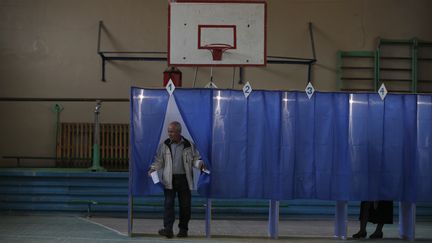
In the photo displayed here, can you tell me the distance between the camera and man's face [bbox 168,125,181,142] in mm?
7973

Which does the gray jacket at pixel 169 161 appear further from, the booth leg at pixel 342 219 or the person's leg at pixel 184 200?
the booth leg at pixel 342 219

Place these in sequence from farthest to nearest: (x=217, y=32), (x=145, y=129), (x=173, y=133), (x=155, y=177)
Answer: (x=217, y=32), (x=145, y=129), (x=173, y=133), (x=155, y=177)

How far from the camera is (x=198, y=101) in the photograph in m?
8.18

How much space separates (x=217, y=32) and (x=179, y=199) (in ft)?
8.31

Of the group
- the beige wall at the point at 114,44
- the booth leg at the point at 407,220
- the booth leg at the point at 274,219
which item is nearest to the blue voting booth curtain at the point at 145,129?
the booth leg at the point at 274,219

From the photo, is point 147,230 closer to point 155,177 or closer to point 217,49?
point 155,177

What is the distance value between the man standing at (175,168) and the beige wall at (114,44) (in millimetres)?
4774

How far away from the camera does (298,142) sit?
8.20 m

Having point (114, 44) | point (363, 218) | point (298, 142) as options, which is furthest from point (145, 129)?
point (114, 44)

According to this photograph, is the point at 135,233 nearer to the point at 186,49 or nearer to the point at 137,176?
the point at 137,176

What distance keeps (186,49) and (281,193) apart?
249cm

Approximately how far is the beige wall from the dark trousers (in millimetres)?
4916

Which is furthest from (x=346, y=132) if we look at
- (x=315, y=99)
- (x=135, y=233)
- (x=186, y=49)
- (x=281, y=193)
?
(x=135, y=233)

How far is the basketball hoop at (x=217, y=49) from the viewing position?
29.1 ft
